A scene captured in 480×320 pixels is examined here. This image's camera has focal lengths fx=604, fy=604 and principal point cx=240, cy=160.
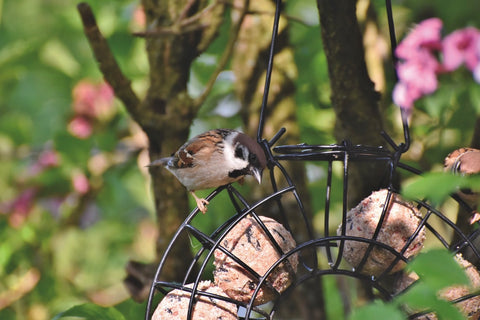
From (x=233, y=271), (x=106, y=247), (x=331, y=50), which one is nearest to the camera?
(x=233, y=271)

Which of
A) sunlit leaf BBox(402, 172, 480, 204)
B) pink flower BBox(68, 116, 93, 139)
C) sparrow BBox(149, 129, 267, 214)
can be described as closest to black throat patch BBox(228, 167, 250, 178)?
sparrow BBox(149, 129, 267, 214)

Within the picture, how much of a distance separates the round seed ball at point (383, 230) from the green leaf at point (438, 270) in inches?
24.7

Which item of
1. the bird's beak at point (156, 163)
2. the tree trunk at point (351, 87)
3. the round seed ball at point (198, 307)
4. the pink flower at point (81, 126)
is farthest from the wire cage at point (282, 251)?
the pink flower at point (81, 126)

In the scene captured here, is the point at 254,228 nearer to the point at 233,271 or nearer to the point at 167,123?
the point at 233,271

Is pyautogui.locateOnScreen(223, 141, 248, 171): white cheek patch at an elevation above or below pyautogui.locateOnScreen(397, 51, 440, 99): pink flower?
below

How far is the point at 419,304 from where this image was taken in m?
0.60

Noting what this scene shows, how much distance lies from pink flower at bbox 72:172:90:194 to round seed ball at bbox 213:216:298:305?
130cm

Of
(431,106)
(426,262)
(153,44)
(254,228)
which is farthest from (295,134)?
(426,262)

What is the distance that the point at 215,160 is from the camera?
1.54m

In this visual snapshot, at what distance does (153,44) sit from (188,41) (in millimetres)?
103

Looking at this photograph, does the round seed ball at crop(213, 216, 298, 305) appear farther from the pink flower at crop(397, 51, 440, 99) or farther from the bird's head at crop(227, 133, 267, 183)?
the pink flower at crop(397, 51, 440, 99)

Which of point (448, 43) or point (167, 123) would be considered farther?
point (448, 43)

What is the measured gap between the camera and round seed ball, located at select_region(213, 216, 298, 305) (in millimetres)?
1199

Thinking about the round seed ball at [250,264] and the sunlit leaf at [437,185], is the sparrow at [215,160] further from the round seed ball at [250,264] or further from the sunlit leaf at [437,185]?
the sunlit leaf at [437,185]
